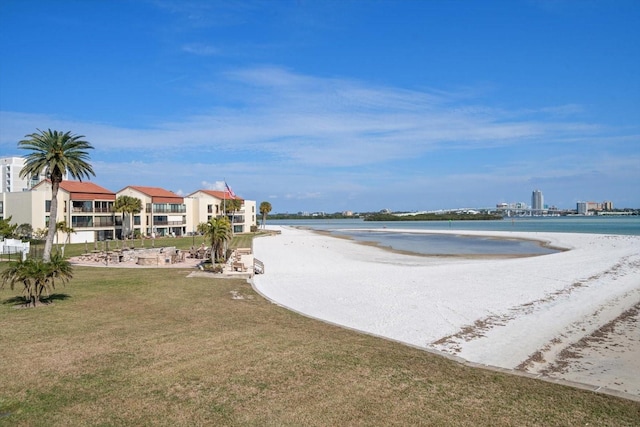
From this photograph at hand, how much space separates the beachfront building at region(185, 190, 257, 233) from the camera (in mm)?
87312

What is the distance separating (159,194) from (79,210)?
58.8ft

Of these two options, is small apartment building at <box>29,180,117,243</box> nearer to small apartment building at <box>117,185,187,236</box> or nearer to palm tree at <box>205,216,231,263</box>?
small apartment building at <box>117,185,187,236</box>

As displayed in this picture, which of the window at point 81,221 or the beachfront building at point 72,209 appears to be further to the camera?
the window at point 81,221

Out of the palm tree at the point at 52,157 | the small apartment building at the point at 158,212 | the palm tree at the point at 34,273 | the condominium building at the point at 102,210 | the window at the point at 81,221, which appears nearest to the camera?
the palm tree at the point at 34,273

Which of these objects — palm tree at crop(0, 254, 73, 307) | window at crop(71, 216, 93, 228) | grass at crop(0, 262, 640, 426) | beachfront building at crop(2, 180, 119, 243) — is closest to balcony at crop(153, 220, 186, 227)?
beachfront building at crop(2, 180, 119, 243)

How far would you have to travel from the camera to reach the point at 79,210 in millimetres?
63188

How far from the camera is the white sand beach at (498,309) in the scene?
44.0ft

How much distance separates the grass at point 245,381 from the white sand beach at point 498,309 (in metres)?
2.41

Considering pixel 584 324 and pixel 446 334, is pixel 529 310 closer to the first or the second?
pixel 584 324

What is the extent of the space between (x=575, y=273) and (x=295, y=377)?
29243mm

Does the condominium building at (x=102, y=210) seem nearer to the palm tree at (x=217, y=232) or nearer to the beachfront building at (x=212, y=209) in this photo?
the beachfront building at (x=212, y=209)

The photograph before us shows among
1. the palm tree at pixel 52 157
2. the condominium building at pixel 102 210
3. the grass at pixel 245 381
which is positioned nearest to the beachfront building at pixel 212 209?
the condominium building at pixel 102 210

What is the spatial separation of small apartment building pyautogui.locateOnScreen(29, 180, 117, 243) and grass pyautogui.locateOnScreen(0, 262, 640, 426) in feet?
167

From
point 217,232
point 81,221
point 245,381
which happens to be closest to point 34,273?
point 245,381
